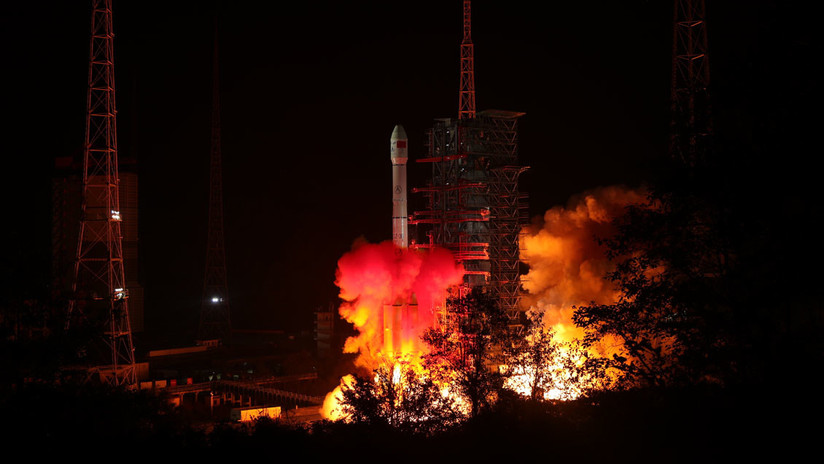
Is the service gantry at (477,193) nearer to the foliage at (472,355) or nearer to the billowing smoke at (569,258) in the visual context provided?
the billowing smoke at (569,258)

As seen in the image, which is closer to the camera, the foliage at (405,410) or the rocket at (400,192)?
the foliage at (405,410)

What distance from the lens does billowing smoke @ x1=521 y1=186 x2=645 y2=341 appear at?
131 feet

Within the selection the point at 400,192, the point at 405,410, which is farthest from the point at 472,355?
the point at 400,192

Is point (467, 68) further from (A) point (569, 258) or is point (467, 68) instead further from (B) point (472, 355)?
(B) point (472, 355)

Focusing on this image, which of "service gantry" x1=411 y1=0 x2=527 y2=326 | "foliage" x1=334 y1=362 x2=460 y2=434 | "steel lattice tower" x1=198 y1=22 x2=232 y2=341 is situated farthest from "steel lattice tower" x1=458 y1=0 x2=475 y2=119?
"foliage" x1=334 y1=362 x2=460 y2=434

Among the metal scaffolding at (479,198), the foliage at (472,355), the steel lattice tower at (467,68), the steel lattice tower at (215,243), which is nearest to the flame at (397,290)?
the metal scaffolding at (479,198)

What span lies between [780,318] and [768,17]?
15.3ft

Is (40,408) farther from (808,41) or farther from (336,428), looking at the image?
(808,41)

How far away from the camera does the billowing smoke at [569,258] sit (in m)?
39.8

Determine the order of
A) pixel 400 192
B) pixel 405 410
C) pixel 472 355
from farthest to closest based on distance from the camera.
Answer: pixel 400 192, pixel 472 355, pixel 405 410

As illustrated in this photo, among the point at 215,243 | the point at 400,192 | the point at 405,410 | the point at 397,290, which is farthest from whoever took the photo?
the point at 215,243

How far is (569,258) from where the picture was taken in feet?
141

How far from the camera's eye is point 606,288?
39.0 meters

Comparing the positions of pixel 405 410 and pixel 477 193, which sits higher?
pixel 477 193
